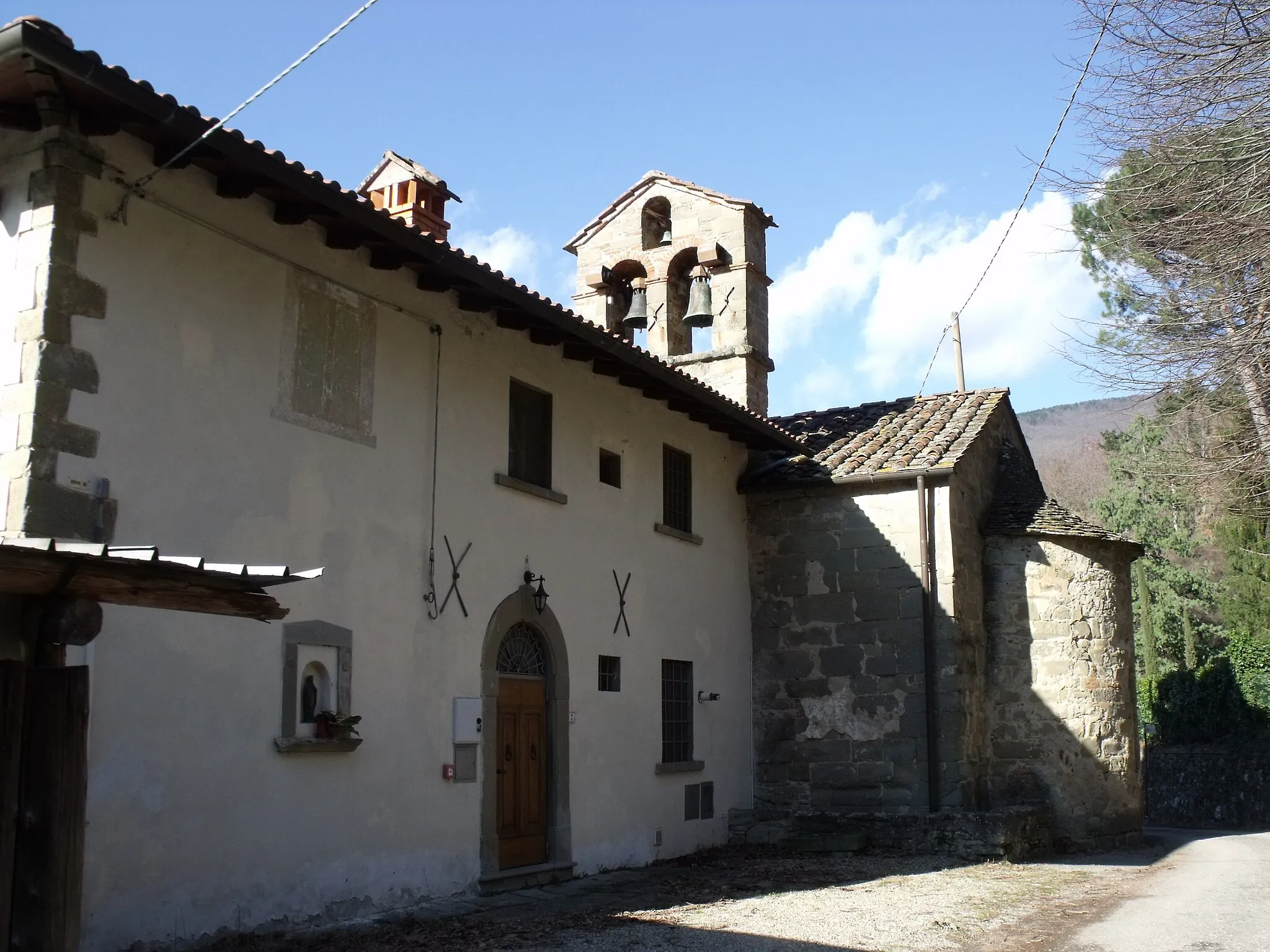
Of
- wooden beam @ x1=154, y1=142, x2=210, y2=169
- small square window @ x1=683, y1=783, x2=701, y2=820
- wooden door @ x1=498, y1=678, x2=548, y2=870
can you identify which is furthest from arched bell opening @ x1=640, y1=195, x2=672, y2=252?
wooden beam @ x1=154, y1=142, x2=210, y2=169

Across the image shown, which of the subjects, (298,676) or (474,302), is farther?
(474,302)

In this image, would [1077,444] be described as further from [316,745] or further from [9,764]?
[9,764]

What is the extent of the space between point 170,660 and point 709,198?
35.6 ft

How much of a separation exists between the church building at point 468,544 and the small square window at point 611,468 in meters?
0.04

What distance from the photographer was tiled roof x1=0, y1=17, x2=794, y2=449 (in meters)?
6.30

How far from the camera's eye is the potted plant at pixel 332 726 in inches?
327

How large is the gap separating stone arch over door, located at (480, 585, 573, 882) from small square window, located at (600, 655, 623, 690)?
874mm

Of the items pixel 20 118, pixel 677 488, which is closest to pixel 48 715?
pixel 20 118

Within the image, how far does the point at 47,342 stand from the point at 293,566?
2.25 m

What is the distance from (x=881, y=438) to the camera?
1547cm

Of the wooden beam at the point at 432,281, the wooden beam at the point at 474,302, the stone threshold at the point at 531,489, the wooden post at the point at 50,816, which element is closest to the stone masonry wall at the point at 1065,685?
the stone threshold at the point at 531,489

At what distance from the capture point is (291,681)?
8.12m

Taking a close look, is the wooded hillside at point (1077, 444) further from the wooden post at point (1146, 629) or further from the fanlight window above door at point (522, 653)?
the fanlight window above door at point (522, 653)

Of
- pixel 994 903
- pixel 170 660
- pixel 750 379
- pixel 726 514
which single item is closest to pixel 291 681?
pixel 170 660
